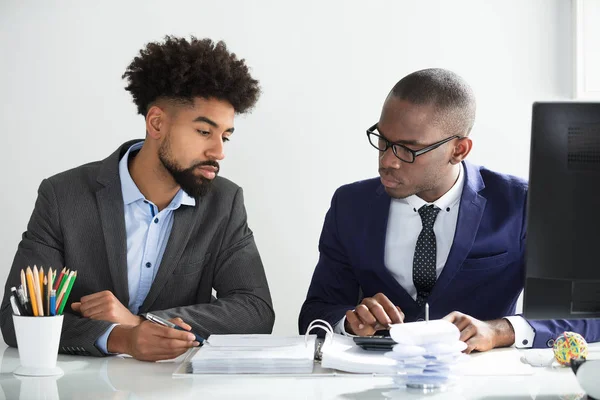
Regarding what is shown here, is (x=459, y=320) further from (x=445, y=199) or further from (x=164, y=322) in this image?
(x=164, y=322)

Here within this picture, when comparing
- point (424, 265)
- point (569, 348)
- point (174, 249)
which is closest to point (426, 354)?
point (569, 348)

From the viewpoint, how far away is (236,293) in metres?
2.10

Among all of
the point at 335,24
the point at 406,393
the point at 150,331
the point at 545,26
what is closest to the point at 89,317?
the point at 150,331

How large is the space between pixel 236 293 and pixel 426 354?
852 millimetres

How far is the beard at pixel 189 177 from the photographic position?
85.0 inches

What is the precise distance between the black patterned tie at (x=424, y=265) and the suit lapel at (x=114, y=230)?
74cm

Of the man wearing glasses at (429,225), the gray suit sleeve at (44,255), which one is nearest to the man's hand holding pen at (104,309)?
the gray suit sleeve at (44,255)

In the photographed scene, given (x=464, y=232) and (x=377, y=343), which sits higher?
(x=464, y=232)

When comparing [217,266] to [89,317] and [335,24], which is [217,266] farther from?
[335,24]

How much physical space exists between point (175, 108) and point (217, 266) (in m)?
0.45

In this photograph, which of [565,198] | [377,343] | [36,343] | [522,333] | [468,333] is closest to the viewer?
[565,198]

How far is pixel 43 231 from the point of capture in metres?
2.06

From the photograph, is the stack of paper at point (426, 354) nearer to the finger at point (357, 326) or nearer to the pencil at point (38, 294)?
the finger at point (357, 326)

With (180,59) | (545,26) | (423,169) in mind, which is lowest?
(423,169)
